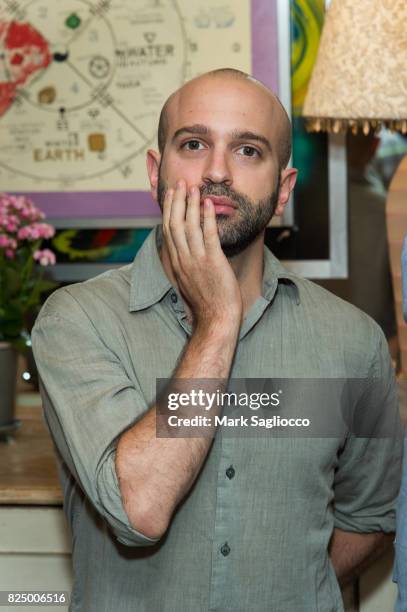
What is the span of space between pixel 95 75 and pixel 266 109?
781 millimetres

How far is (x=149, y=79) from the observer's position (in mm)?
1936

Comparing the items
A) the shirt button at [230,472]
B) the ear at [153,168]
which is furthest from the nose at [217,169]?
the shirt button at [230,472]

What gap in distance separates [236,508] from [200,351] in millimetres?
196

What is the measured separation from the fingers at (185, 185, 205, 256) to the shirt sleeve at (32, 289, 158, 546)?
16 centimetres

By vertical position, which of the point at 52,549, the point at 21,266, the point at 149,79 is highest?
the point at 149,79

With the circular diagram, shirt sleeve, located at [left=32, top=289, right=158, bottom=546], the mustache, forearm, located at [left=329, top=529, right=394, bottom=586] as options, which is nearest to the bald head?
the mustache

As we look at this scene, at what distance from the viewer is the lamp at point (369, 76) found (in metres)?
1.59

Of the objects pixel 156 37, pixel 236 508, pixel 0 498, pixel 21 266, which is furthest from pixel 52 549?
pixel 156 37

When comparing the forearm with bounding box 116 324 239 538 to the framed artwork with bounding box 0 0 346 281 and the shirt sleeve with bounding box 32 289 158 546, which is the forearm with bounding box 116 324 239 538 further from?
the framed artwork with bounding box 0 0 346 281

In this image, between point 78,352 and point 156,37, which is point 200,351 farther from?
point 156,37

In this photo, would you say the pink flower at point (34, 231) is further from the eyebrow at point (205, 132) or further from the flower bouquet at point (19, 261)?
the eyebrow at point (205, 132)

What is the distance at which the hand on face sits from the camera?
117cm

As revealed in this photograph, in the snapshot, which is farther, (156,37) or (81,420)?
(156,37)

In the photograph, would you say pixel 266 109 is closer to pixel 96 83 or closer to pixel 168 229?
pixel 168 229
